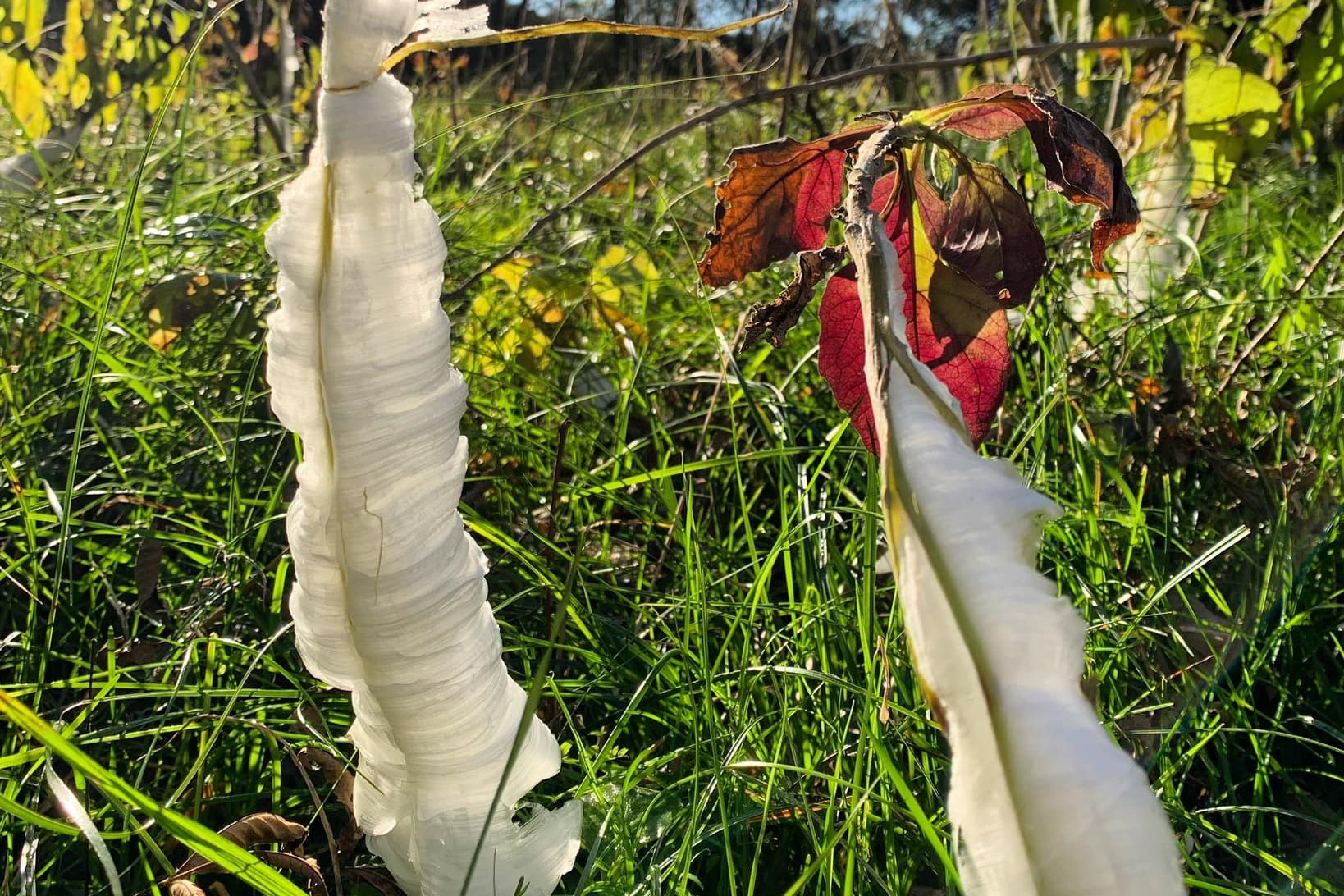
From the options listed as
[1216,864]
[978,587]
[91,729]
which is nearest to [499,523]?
[91,729]

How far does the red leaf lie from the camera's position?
490 millimetres

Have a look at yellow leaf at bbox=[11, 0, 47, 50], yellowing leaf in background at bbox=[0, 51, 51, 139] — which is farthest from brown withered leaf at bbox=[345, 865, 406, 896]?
yellow leaf at bbox=[11, 0, 47, 50]

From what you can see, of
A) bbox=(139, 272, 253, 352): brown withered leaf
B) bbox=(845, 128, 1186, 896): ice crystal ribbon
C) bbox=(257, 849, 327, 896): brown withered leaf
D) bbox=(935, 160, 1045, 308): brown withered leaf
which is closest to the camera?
bbox=(845, 128, 1186, 896): ice crystal ribbon

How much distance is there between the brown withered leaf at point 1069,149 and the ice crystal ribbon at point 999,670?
0.18m

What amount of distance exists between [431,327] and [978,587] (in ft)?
0.70

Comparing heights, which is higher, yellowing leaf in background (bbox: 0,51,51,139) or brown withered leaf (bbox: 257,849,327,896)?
yellowing leaf in background (bbox: 0,51,51,139)

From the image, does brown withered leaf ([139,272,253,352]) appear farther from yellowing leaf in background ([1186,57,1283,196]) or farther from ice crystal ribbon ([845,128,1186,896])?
yellowing leaf in background ([1186,57,1283,196])

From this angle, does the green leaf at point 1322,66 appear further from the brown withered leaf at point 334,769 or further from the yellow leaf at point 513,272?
the brown withered leaf at point 334,769

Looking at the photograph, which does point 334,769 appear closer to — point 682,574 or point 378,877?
point 378,877

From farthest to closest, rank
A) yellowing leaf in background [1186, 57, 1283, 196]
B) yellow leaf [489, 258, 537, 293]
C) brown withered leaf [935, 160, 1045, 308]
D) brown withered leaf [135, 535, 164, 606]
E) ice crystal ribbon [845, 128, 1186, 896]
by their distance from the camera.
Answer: yellowing leaf in background [1186, 57, 1283, 196], yellow leaf [489, 258, 537, 293], brown withered leaf [135, 535, 164, 606], brown withered leaf [935, 160, 1045, 308], ice crystal ribbon [845, 128, 1186, 896]

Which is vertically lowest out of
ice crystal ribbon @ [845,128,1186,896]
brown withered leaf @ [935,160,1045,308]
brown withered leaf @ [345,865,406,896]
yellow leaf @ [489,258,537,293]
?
brown withered leaf @ [345,865,406,896]

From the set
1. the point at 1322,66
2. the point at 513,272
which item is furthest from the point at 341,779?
the point at 1322,66

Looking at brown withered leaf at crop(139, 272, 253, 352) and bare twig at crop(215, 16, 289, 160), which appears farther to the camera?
bare twig at crop(215, 16, 289, 160)

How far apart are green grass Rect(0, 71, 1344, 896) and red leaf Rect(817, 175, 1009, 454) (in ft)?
0.51
